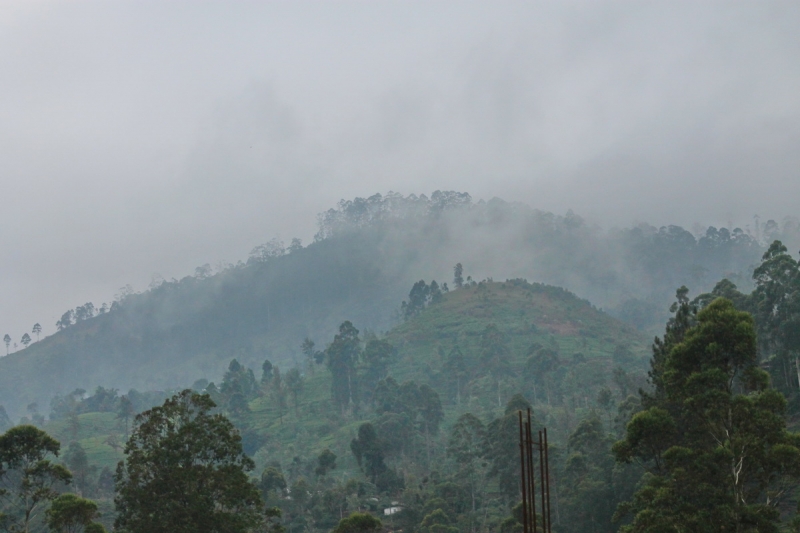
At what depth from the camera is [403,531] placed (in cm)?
7081

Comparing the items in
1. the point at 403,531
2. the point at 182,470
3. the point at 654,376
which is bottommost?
the point at 403,531

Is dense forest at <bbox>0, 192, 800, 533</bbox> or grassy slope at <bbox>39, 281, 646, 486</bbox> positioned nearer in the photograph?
dense forest at <bbox>0, 192, 800, 533</bbox>

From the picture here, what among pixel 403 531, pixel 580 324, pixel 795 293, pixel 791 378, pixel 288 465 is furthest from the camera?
pixel 580 324

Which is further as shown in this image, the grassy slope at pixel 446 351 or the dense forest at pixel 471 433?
the grassy slope at pixel 446 351

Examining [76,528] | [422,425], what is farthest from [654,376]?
[422,425]

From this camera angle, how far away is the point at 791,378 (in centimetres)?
6506

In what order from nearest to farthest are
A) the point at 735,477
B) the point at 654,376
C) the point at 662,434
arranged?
the point at 735,477 < the point at 662,434 < the point at 654,376

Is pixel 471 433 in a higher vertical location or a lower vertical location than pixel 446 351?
lower

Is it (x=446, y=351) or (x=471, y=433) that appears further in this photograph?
(x=446, y=351)

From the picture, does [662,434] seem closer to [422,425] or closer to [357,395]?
[422,425]

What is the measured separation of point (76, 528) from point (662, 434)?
101 feet

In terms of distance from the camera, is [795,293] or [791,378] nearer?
[795,293]

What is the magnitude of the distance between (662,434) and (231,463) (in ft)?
76.4

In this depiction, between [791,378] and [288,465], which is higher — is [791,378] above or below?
above
